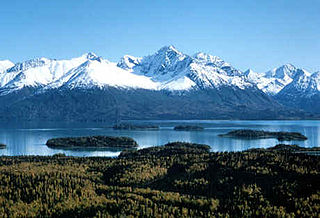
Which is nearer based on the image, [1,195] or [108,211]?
[108,211]

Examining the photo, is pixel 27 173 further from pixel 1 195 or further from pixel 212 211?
pixel 212 211

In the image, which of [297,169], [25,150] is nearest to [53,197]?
[297,169]

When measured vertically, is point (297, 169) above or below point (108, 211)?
above

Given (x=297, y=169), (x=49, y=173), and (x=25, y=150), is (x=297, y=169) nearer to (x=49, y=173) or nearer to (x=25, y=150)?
(x=49, y=173)

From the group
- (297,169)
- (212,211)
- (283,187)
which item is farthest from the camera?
(297,169)

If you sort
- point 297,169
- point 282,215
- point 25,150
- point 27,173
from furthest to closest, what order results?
1. point 25,150
2. point 27,173
3. point 297,169
4. point 282,215

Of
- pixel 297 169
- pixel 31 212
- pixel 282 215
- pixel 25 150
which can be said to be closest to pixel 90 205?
pixel 31 212
